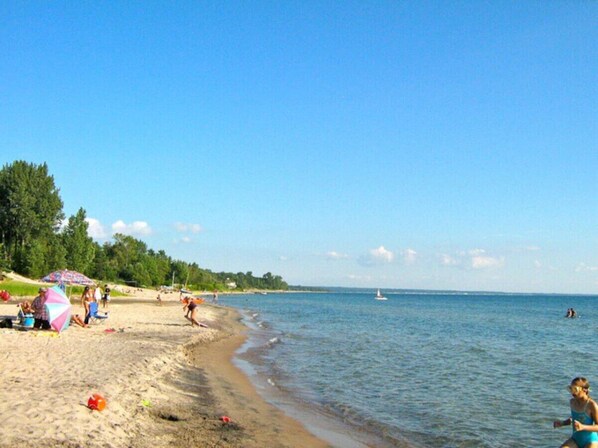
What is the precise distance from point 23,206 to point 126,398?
7423 centimetres

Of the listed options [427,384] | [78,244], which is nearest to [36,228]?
[78,244]

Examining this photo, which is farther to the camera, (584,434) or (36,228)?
(36,228)

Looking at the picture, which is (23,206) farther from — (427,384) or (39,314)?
(427,384)

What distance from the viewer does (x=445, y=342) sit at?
36.4m

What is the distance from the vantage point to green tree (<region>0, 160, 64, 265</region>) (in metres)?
76.2

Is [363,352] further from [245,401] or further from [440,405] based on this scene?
[245,401]

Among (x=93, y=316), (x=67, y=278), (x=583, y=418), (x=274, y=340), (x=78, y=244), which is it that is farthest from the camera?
(x=78, y=244)

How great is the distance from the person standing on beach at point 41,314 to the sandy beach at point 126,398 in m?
0.77

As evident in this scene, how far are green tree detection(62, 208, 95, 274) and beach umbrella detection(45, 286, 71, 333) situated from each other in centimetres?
6904

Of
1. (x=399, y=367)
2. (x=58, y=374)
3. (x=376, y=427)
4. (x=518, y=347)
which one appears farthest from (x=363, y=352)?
(x=58, y=374)

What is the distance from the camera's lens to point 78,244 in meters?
89.2

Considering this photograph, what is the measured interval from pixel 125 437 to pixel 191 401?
4319mm

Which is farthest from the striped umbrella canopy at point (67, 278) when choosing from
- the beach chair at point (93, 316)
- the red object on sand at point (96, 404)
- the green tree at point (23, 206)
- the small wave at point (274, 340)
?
the green tree at point (23, 206)

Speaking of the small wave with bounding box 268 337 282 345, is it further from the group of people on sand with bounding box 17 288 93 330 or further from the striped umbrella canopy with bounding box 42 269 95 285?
the group of people on sand with bounding box 17 288 93 330
